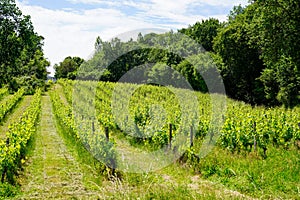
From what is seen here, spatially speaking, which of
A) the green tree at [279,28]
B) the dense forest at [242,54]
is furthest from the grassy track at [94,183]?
the dense forest at [242,54]

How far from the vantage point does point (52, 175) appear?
802 centimetres

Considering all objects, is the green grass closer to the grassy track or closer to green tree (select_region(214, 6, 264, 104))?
the grassy track

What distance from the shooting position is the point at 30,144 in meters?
11.2

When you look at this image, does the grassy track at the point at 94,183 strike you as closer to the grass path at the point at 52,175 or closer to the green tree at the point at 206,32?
the grass path at the point at 52,175

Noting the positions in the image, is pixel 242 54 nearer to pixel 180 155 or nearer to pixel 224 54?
pixel 224 54

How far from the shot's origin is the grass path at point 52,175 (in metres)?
6.69

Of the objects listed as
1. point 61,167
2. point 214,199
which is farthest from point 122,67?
point 214,199

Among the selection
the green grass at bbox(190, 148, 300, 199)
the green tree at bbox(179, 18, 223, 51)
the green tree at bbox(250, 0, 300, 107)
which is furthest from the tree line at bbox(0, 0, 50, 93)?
the green grass at bbox(190, 148, 300, 199)

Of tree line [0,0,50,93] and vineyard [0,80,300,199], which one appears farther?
tree line [0,0,50,93]

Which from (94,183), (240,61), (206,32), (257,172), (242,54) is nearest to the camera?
(94,183)

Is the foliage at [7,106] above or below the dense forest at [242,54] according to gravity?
below

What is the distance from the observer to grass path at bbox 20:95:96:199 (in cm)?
669

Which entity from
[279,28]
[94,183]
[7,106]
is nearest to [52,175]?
[94,183]

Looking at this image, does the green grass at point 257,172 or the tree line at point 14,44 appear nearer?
the green grass at point 257,172
